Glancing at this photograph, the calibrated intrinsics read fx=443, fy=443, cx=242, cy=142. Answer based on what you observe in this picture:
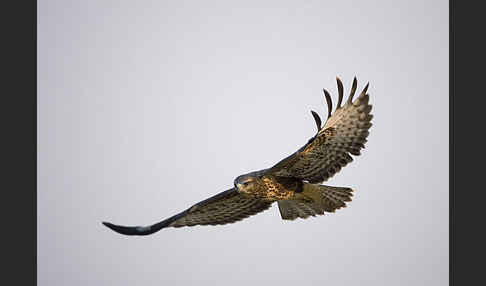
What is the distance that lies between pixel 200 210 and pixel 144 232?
41 cm

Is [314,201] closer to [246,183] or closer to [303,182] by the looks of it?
[303,182]

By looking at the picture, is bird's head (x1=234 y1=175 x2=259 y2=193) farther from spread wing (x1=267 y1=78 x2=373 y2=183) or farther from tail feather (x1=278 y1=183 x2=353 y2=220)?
tail feather (x1=278 y1=183 x2=353 y2=220)

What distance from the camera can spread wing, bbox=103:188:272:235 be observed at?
9.88 ft

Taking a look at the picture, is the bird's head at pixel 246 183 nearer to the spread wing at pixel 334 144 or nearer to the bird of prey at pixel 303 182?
the bird of prey at pixel 303 182

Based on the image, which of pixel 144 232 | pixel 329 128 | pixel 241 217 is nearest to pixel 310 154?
pixel 329 128

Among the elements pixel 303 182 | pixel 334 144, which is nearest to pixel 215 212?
pixel 303 182

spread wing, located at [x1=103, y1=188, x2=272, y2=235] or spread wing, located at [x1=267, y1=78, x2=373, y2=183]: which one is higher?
spread wing, located at [x1=267, y1=78, x2=373, y2=183]

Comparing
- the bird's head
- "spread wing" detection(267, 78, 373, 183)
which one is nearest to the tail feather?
"spread wing" detection(267, 78, 373, 183)

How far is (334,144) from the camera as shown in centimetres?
279

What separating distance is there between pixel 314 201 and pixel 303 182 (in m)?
0.21

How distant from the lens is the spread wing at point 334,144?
2.69 m

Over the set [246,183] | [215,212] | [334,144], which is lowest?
[215,212]
